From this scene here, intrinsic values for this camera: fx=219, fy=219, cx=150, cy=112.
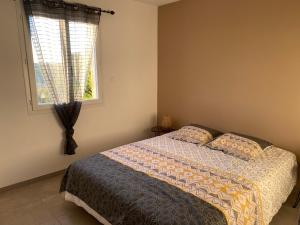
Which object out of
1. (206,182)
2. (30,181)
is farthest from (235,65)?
(30,181)

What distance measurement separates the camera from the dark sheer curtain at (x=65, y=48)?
256cm

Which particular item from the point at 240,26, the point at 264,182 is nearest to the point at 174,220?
the point at 264,182

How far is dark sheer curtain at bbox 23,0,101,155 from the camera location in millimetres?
2557

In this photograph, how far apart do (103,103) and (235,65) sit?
6.35 ft

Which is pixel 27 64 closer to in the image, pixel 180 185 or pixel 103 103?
pixel 103 103

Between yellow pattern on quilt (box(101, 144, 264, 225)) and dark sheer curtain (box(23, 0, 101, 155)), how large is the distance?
89cm

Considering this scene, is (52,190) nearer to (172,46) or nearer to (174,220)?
(174,220)

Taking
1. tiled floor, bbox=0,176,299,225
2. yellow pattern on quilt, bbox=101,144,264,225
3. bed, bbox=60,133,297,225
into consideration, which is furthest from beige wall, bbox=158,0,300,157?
yellow pattern on quilt, bbox=101,144,264,225

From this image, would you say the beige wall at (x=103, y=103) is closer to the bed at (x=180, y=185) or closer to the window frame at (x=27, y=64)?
the window frame at (x=27, y=64)

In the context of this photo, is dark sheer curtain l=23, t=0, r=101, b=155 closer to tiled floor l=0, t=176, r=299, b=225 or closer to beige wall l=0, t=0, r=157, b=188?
beige wall l=0, t=0, r=157, b=188

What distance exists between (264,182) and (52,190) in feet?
7.71

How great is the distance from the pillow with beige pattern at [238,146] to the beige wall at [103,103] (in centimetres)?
152

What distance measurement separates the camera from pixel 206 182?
6.20 ft

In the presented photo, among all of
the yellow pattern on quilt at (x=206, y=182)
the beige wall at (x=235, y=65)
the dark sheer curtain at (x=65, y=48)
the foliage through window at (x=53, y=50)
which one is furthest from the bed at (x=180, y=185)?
the foliage through window at (x=53, y=50)
